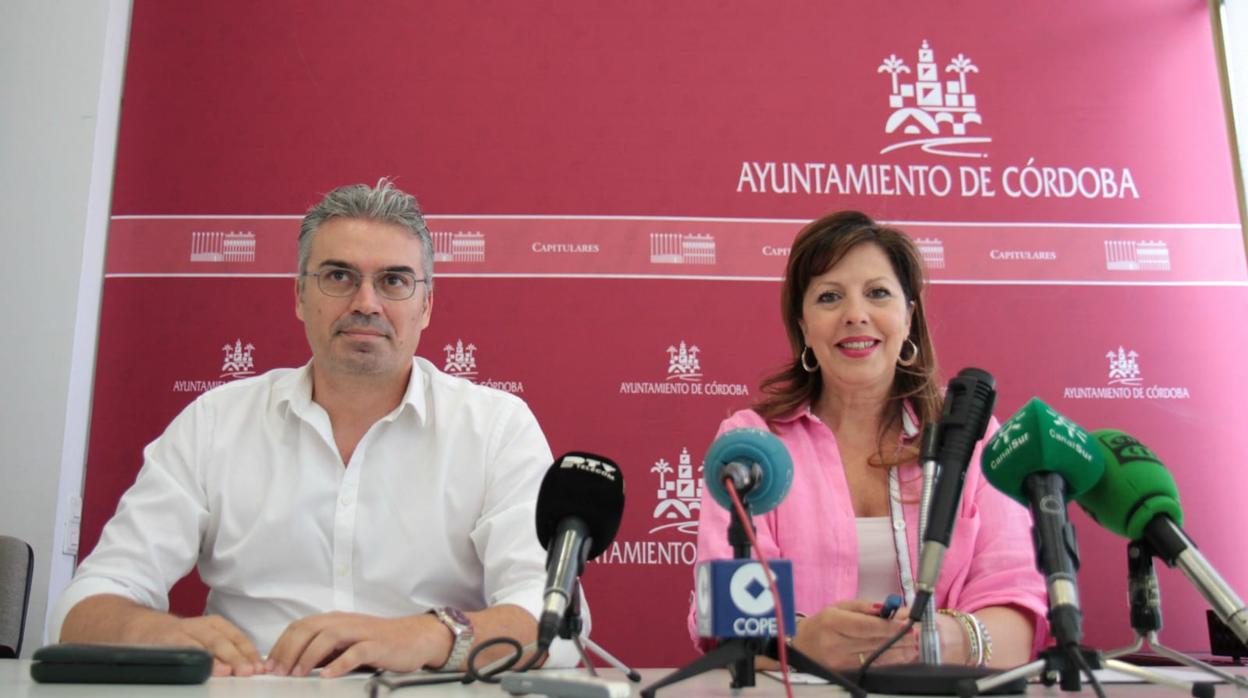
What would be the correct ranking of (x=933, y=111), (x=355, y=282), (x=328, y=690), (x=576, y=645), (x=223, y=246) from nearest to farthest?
(x=328, y=690) < (x=576, y=645) < (x=355, y=282) < (x=223, y=246) < (x=933, y=111)

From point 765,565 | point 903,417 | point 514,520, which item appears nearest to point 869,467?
point 903,417

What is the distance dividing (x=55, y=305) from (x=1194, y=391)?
3.49 m

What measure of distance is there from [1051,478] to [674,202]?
2281 mm

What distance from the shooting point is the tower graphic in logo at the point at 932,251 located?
10.5 ft

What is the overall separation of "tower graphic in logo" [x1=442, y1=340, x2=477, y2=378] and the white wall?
110cm

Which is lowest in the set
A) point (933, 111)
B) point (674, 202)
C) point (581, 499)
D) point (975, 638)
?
point (975, 638)

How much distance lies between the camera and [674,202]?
3217 mm

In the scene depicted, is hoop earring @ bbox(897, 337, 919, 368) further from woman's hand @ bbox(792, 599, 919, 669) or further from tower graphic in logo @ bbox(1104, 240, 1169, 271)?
tower graphic in logo @ bbox(1104, 240, 1169, 271)

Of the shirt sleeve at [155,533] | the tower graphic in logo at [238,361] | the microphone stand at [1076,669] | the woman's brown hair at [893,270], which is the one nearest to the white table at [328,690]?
the microphone stand at [1076,669]

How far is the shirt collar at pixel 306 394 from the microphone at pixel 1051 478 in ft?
3.99

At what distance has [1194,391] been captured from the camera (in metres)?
3.13

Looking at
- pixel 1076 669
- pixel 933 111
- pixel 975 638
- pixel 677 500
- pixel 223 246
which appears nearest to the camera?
pixel 1076 669

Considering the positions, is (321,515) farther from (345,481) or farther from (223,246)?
(223,246)

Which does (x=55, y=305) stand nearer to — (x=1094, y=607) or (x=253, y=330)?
(x=253, y=330)
